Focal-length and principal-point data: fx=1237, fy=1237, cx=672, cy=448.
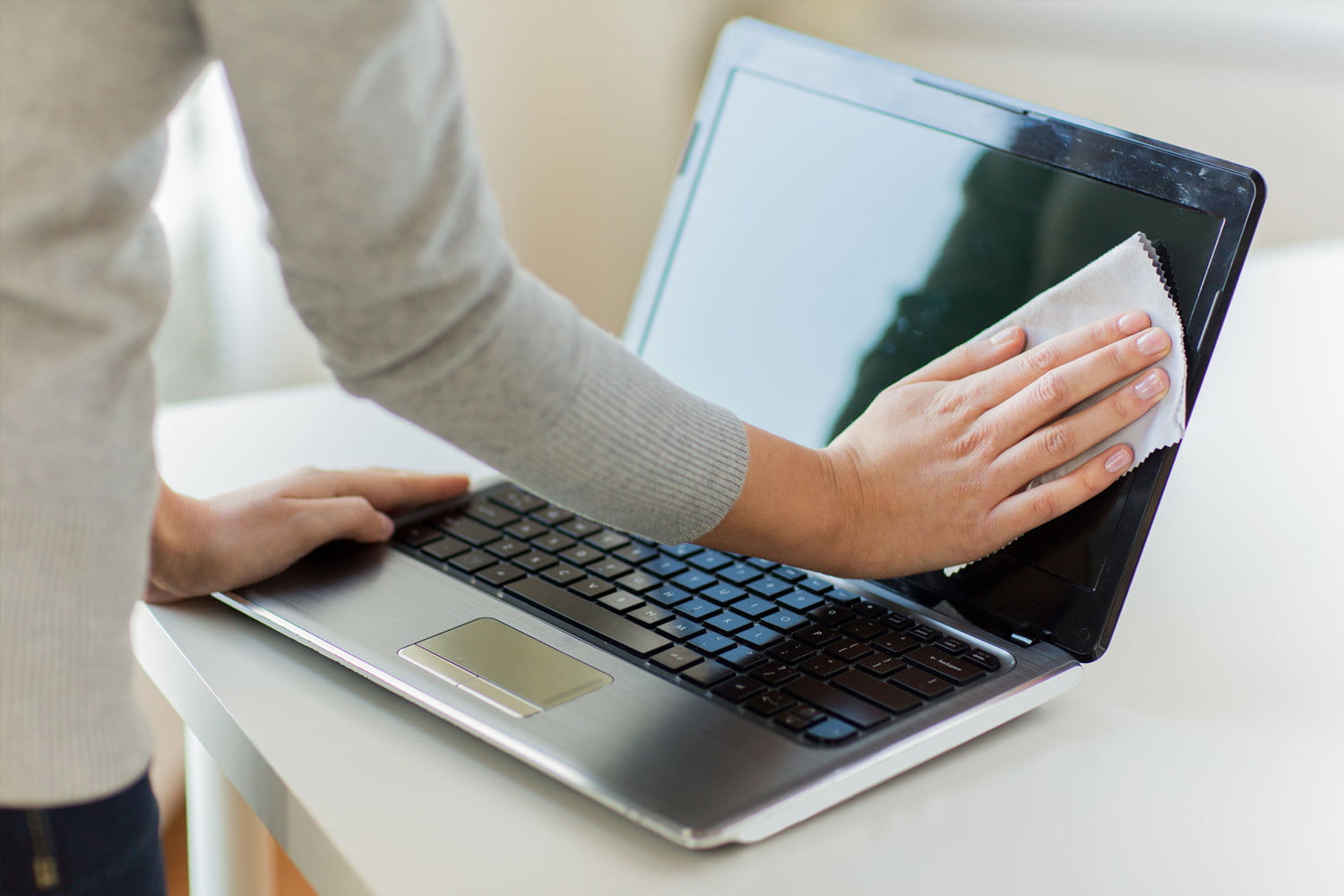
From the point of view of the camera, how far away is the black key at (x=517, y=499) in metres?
0.77

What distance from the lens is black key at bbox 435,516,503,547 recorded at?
73 centimetres

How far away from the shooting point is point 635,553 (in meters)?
0.70

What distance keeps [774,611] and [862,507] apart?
72mm

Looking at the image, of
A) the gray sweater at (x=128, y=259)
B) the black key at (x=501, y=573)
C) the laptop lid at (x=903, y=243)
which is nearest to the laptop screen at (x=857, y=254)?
the laptop lid at (x=903, y=243)

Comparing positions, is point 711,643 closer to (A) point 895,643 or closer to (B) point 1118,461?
(A) point 895,643

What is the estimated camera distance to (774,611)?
0.63 meters

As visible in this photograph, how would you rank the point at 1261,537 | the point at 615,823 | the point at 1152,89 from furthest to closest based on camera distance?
1. the point at 1152,89
2. the point at 1261,537
3. the point at 615,823

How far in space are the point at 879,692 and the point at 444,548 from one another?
282mm

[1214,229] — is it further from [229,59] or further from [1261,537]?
[229,59]

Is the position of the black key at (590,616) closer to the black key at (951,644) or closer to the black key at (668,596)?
the black key at (668,596)

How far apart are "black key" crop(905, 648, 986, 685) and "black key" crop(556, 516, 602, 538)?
22 centimetres

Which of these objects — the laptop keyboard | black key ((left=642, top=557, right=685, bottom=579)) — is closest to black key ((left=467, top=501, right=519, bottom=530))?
the laptop keyboard

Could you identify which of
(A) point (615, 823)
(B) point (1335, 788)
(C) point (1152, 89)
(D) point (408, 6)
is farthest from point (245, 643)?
(C) point (1152, 89)

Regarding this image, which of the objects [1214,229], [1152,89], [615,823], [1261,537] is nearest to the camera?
[615,823]
